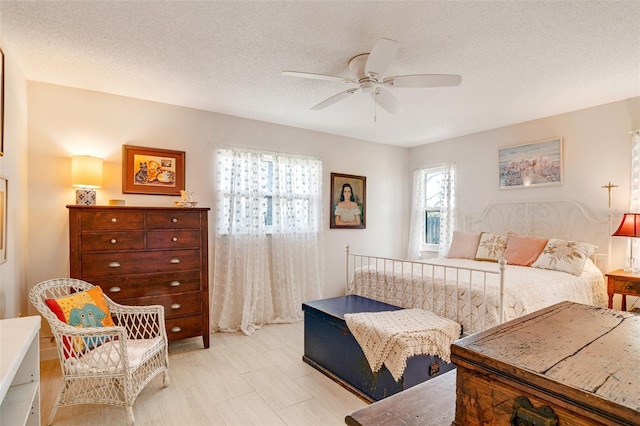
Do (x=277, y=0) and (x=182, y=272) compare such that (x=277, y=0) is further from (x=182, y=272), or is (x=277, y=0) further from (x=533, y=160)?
(x=533, y=160)

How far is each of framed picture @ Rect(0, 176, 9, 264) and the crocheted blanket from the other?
2.35 metres

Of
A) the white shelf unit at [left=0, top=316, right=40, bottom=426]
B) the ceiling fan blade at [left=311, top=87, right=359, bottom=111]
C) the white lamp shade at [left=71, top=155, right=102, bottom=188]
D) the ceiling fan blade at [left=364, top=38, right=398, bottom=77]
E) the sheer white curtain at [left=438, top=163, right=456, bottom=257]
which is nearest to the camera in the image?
the white shelf unit at [left=0, top=316, right=40, bottom=426]

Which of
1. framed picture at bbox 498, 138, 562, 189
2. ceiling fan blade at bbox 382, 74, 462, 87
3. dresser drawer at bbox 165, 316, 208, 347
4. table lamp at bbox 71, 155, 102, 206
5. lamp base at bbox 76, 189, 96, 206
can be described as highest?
ceiling fan blade at bbox 382, 74, 462, 87

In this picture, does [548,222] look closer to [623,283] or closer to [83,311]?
[623,283]

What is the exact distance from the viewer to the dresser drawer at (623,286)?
2.90 m

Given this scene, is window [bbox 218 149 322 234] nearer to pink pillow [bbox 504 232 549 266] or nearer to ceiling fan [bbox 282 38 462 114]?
ceiling fan [bbox 282 38 462 114]

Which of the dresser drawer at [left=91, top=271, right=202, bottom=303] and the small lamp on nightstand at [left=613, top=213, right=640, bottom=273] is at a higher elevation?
the small lamp on nightstand at [left=613, top=213, right=640, bottom=273]

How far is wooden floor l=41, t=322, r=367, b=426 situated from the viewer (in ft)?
6.90

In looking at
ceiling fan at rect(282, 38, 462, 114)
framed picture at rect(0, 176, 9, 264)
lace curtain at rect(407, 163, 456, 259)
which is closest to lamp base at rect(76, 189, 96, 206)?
framed picture at rect(0, 176, 9, 264)

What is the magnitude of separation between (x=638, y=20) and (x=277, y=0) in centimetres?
215

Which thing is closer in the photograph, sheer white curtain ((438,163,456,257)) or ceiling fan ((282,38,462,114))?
ceiling fan ((282,38,462,114))

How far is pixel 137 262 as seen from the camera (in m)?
2.88

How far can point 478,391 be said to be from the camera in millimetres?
603

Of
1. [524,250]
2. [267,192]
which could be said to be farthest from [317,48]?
[524,250]
